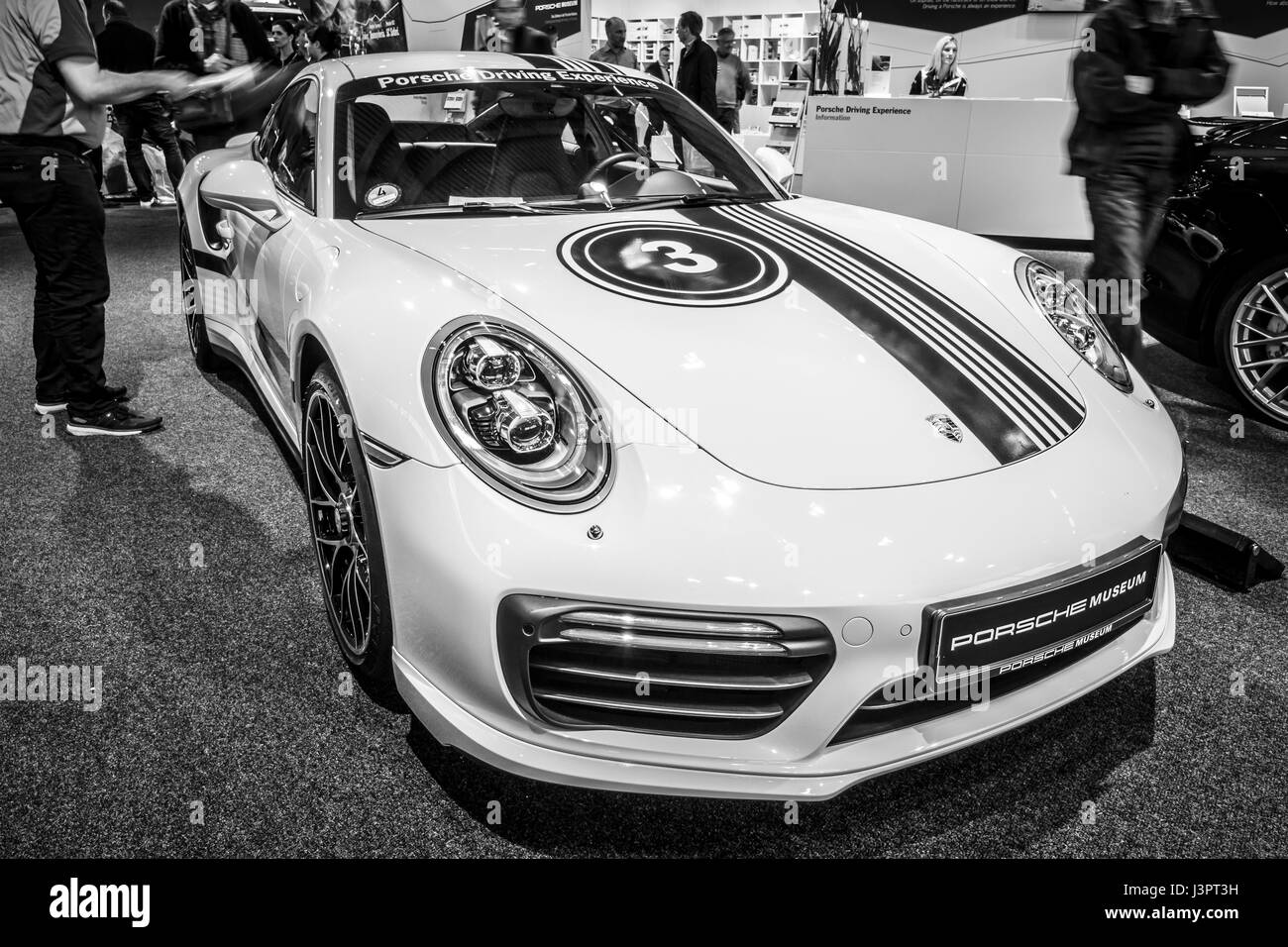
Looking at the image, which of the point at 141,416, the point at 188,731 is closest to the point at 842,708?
the point at 188,731

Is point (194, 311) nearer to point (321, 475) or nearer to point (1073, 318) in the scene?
point (321, 475)

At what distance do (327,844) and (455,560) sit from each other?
0.54 metres

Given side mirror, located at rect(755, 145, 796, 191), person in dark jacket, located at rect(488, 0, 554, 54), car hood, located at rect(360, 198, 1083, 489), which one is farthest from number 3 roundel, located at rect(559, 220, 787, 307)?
person in dark jacket, located at rect(488, 0, 554, 54)

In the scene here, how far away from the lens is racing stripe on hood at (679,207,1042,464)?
1.43 meters

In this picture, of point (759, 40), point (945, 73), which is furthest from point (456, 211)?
point (759, 40)

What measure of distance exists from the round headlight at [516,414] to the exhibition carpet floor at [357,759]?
0.57 m

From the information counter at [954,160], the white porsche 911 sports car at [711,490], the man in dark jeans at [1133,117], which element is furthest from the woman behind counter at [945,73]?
the white porsche 911 sports car at [711,490]

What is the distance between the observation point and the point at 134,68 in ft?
21.9

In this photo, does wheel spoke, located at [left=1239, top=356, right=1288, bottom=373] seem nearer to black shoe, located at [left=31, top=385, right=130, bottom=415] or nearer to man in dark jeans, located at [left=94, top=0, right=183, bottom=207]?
black shoe, located at [left=31, top=385, right=130, bottom=415]

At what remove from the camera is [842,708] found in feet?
3.96

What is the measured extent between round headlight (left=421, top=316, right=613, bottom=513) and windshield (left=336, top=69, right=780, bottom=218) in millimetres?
706

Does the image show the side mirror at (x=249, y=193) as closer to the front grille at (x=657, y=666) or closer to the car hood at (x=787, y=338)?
the car hood at (x=787, y=338)

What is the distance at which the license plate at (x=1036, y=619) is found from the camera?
3.97 feet

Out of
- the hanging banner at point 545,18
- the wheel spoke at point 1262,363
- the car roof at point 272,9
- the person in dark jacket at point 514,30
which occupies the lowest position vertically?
the wheel spoke at point 1262,363
